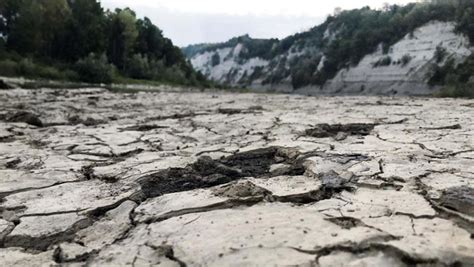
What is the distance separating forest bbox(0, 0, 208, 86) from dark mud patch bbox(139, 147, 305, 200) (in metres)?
28.3

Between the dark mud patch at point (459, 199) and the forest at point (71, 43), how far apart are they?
100ft

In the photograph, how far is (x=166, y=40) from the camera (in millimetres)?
62094

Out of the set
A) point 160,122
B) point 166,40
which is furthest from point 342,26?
point 160,122

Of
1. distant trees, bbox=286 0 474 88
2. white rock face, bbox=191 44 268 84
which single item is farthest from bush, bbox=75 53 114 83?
white rock face, bbox=191 44 268 84

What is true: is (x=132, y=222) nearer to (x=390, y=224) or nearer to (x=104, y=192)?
(x=104, y=192)

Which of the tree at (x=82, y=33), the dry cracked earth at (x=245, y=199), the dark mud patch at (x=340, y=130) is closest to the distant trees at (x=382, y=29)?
the tree at (x=82, y=33)

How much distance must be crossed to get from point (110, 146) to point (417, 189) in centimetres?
389

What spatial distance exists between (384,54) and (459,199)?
2356 inches

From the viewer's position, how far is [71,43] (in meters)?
41.5

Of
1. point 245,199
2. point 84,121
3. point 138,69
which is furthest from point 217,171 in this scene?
point 138,69

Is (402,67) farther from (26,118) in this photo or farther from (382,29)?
(26,118)

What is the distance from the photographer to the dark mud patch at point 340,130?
6.18 meters

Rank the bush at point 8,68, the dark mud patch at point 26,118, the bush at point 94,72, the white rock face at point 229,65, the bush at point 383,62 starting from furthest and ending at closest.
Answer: the white rock face at point 229,65, the bush at point 383,62, the bush at point 94,72, the bush at point 8,68, the dark mud patch at point 26,118

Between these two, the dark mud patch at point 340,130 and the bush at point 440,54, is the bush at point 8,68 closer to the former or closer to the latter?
the dark mud patch at point 340,130
